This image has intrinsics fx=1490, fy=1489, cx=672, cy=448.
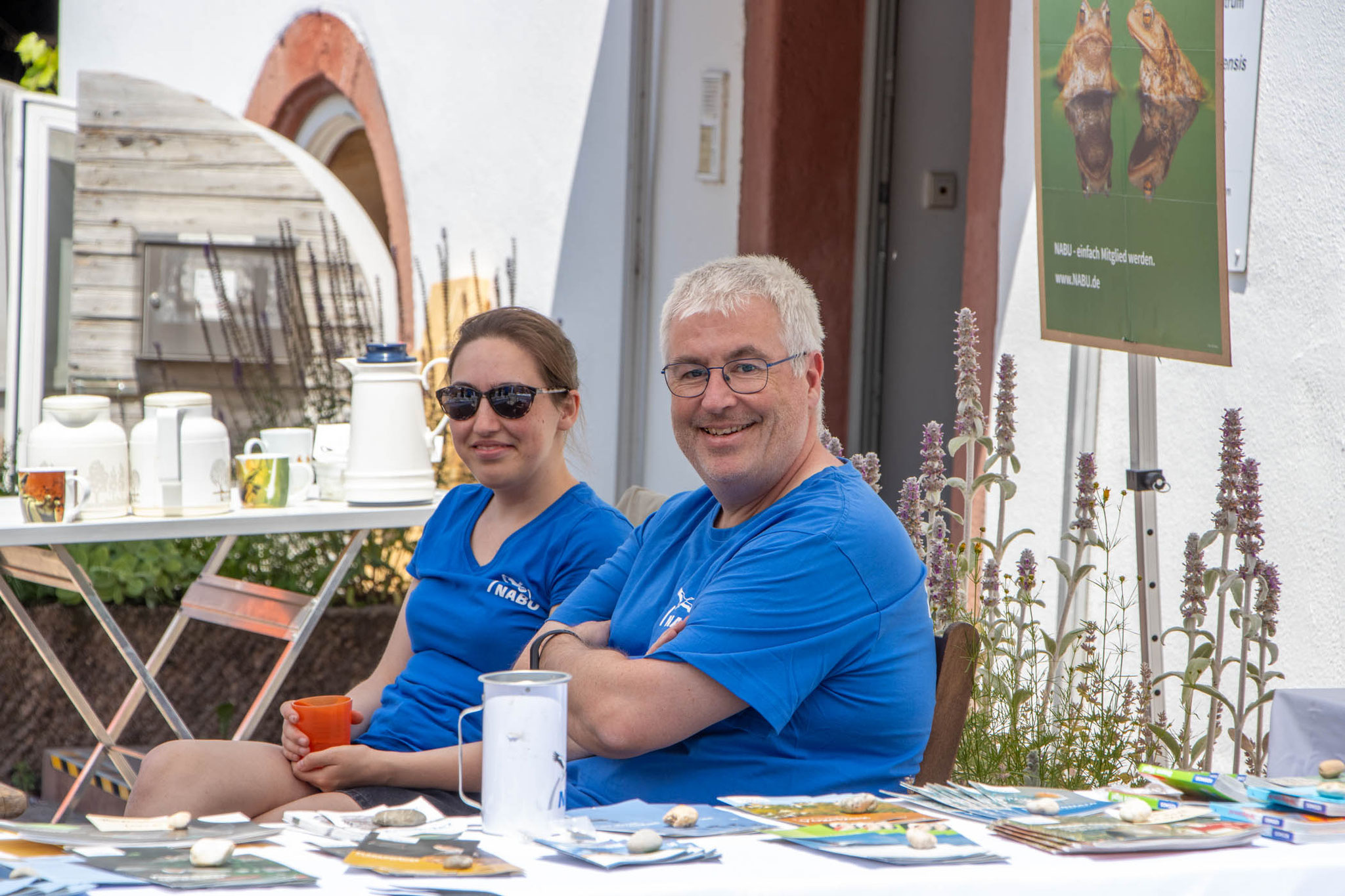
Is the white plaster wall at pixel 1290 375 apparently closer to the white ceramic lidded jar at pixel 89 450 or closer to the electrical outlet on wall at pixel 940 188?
the electrical outlet on wall at pixel 940 188

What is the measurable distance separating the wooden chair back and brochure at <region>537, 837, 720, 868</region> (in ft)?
2.45

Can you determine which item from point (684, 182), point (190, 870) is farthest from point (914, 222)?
point (190, 870)

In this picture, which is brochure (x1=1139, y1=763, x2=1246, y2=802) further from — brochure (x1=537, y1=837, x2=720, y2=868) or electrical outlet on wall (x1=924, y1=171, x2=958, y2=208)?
electrical outlet on wall (x1=924, y1=171, x2=958, y2=208)

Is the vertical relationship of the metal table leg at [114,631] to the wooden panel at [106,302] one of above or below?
below

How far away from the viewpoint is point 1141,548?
3053 millimetres

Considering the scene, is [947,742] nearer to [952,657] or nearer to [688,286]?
[952,657]

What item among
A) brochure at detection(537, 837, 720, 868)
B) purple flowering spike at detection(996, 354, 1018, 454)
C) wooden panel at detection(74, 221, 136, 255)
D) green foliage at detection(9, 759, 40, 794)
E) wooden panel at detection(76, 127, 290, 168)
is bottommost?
green foliage at detection(9, 759, 40, 794)

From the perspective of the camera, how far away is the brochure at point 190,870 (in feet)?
4.48

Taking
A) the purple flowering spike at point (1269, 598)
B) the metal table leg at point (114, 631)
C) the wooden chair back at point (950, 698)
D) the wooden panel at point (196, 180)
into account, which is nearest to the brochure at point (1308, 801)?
the wooden chair back at point (950, 698)

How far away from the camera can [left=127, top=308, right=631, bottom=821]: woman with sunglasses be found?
250cm

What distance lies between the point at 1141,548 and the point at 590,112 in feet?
14.1

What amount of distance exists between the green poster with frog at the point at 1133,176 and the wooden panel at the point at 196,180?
14.2 ft

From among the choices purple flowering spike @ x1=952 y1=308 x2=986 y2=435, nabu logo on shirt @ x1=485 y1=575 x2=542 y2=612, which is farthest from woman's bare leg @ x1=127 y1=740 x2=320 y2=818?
purple flowering spike @ x1=952 y1=308 x2=986 y2=435

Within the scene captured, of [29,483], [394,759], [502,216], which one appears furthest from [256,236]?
[394,759]
